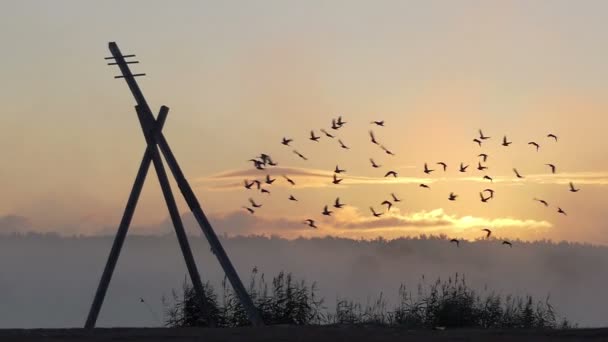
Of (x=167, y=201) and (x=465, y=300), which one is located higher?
(x=167, y=201)

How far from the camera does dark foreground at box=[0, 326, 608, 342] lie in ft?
46.5

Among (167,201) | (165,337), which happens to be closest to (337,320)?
(167,201)

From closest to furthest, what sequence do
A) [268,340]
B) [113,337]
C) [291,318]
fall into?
[268,340] < [113,337] < [291,318]

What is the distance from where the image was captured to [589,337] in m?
14.3

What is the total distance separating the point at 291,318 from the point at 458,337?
24.0 ft

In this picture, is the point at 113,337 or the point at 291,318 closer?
the point at 113,337

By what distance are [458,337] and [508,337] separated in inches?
28.0

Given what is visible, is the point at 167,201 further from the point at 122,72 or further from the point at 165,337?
the point at 165,337

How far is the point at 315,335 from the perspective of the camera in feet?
47.0

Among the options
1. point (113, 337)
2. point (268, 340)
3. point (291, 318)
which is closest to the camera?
point (268, 340)

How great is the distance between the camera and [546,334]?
48.1 ft

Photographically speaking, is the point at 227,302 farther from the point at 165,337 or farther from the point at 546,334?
the point at 546,334

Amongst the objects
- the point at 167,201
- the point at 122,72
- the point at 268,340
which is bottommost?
the point at 268,340

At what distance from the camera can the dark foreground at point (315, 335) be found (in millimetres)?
14164
